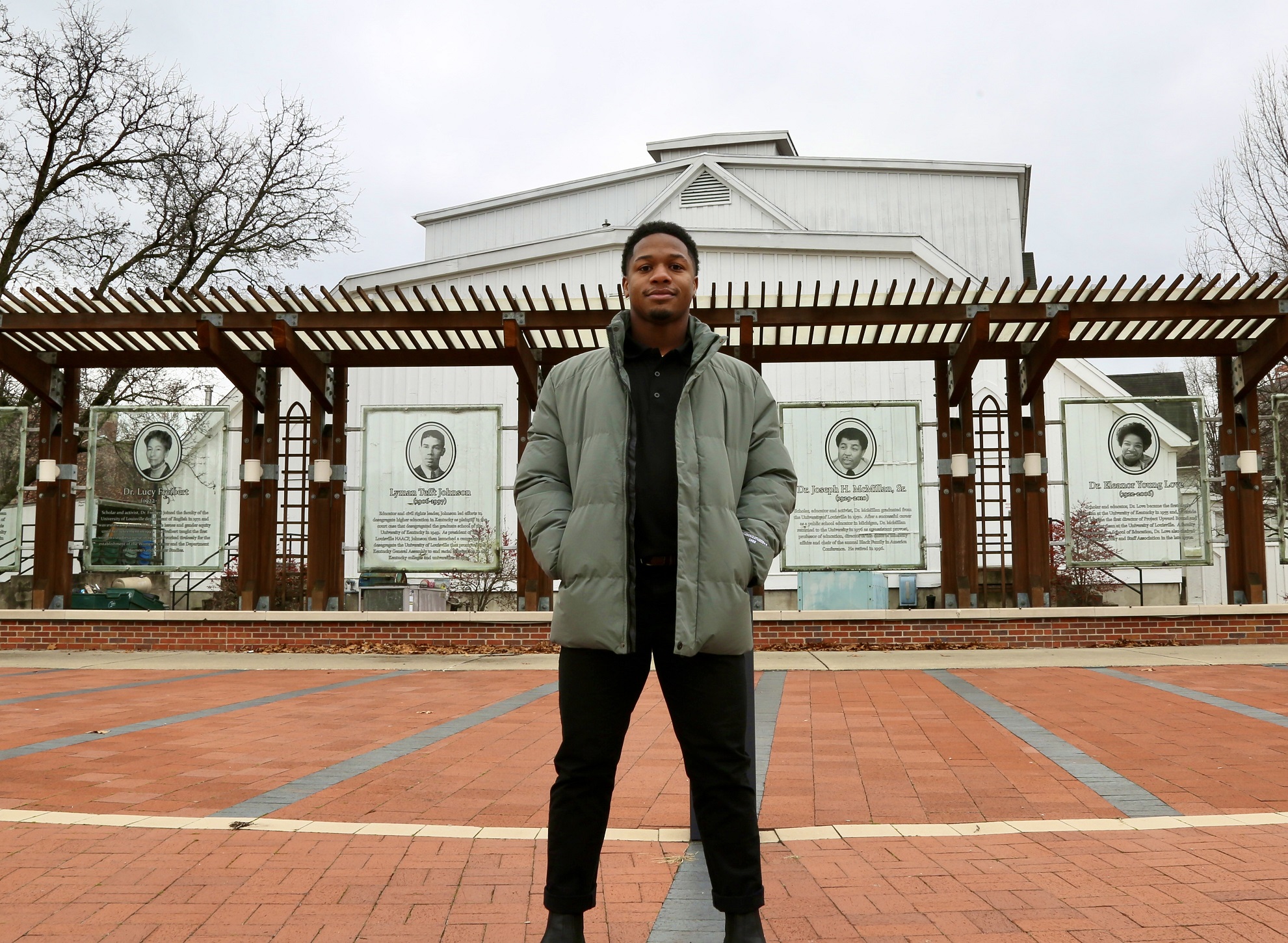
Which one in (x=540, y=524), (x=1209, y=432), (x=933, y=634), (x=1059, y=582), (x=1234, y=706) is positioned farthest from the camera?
(x=1059, y=582)

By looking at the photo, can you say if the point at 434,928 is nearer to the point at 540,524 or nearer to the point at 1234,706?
the point at 540,524

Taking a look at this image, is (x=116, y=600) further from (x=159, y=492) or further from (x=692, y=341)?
(x=692, y=341)

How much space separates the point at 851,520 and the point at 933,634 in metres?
1.50

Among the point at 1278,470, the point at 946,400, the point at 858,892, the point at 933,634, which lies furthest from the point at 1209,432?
the point at 858,892

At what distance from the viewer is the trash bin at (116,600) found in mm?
12258

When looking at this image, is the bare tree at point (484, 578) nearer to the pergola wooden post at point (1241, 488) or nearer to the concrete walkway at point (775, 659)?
the concrete walkway at point (775, 659)

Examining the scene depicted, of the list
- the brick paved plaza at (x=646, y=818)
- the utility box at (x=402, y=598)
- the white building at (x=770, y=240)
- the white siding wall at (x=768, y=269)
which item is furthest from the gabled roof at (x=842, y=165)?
the brick paved plaza at (x=646, y=818)

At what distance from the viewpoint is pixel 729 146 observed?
30344mm

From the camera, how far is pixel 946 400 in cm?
1179

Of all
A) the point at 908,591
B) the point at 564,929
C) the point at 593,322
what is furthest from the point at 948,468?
the point at 564,929

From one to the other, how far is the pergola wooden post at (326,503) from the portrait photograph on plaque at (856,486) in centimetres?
499

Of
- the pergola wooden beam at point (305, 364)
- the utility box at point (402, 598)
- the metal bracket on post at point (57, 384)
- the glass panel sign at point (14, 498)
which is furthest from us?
the utility box at point (402, 598)

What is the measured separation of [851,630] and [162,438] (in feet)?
A: 26.4

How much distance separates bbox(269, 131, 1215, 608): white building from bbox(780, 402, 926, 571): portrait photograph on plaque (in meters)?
4.82
